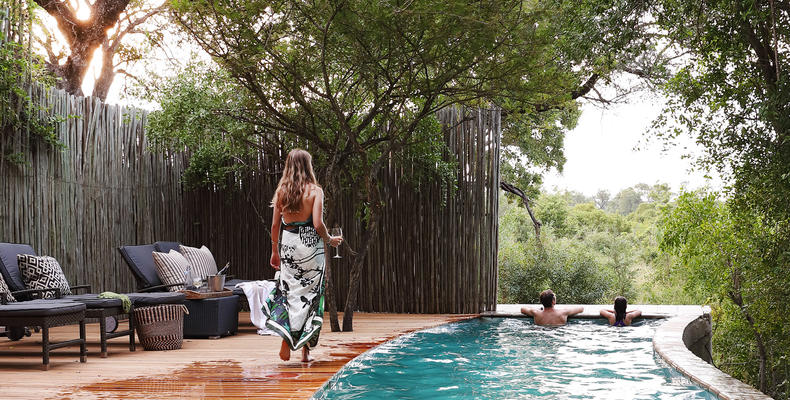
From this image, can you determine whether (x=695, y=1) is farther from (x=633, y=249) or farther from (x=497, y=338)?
(x=633, y=249)

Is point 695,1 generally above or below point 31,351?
above

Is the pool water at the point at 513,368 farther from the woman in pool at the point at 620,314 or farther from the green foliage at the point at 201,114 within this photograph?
the green foliage at the point at 201,114

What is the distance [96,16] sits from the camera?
1185 cm

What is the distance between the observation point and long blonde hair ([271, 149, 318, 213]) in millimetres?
4461

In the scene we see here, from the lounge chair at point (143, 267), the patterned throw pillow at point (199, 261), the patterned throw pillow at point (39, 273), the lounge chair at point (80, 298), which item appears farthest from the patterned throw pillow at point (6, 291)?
the patterned throw pillow at point (199, 261)

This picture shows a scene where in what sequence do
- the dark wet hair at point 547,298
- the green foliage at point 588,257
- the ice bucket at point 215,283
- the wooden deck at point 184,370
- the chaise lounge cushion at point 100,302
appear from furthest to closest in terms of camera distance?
the green foliage at point 588,257
the dark wet hair at point 547,298
the ice bucket at point 215,283
the chaise lounge cushion at point 100,302
the wooden deck at point 184,370

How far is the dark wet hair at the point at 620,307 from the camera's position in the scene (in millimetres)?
7363

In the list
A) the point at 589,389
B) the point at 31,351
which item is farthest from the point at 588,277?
the point at 31,351

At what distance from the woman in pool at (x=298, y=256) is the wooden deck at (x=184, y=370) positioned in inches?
9.4

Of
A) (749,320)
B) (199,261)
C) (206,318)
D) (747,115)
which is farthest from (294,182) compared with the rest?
(749,320)

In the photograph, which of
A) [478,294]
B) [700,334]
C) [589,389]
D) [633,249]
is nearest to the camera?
[589,389]

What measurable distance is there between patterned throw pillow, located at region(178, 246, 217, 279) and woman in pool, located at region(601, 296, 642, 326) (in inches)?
165

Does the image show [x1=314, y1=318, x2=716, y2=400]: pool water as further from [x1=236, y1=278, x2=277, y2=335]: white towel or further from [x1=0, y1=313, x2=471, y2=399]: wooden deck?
[x1=236, y1=278, x2=277, y2=335]: white towel

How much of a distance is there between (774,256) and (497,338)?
2561mm
